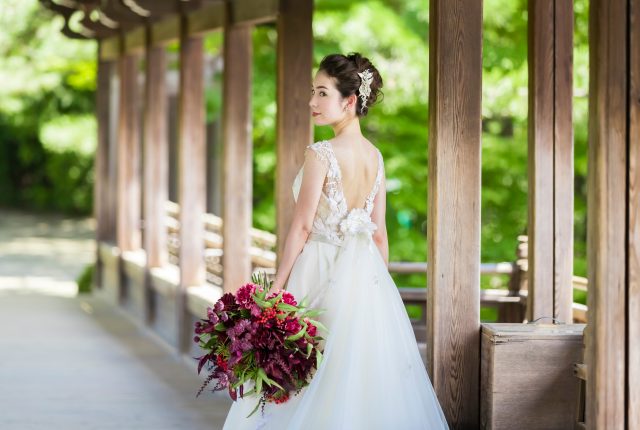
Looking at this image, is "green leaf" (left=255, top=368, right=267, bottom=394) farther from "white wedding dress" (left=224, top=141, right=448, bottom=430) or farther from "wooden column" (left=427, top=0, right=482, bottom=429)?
"wooden column" (left=427, top=0, right=482, bottom=429)

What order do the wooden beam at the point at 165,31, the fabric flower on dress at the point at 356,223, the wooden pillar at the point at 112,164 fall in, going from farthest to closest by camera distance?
the wooden pillar at the point at 112,164, the wooden beam at the point at 165,31, the fabric flower on dress at the point at 356,223

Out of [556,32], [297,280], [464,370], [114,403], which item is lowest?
[114,403]

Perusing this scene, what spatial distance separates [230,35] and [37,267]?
10.5m

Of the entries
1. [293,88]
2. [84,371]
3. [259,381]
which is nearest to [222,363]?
[259,381]

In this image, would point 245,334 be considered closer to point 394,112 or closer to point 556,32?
point 556,32

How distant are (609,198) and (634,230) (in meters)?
0.13

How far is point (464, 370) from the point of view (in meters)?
5.01

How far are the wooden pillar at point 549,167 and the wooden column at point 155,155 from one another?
5.12 meters

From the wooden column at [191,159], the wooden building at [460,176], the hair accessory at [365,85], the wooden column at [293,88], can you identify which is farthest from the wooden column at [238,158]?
the hair accessory at [365,85]

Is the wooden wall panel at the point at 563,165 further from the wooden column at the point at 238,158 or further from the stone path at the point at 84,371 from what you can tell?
the wooden column at the point at 238,158

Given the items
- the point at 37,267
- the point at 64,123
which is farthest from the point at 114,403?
the point at 64,123

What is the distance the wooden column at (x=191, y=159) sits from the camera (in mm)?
8672

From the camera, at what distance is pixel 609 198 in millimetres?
3746

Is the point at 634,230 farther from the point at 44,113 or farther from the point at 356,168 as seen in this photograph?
the point at 44,113
